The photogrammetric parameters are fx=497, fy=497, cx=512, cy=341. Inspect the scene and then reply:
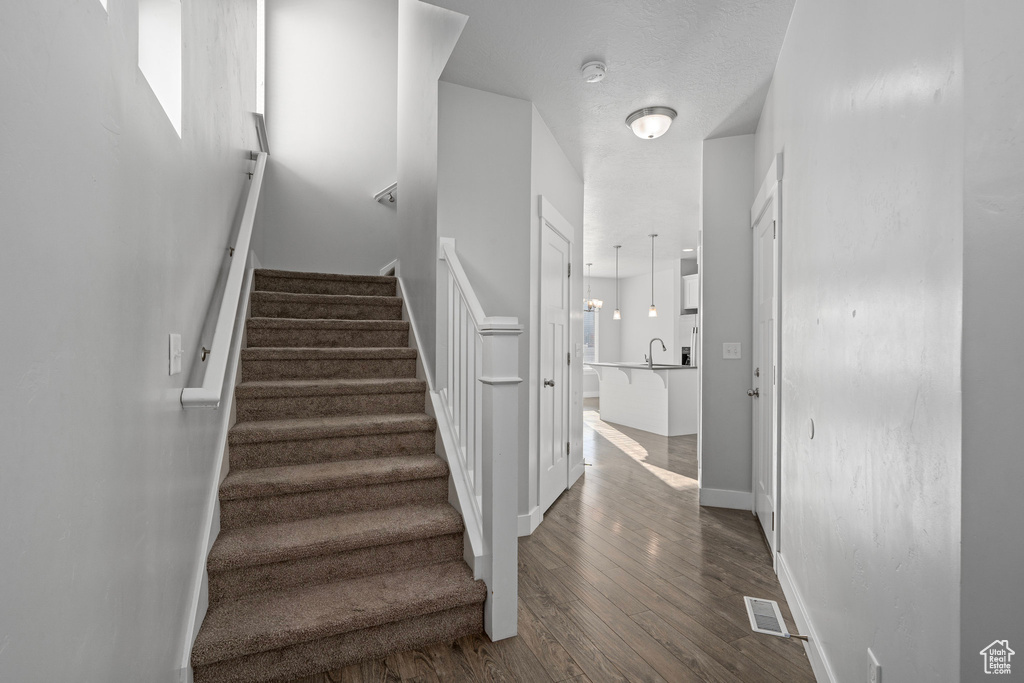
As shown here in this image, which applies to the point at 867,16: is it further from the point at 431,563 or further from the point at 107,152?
the point at 431,563

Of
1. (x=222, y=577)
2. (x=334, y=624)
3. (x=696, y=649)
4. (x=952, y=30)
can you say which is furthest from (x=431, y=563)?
(x=952, y=30)

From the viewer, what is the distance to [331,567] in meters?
2.00

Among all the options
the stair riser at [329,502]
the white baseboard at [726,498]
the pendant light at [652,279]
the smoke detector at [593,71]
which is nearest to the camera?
the stair riser at [329,502]

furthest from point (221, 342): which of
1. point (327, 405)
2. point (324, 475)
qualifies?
point (327, 405)

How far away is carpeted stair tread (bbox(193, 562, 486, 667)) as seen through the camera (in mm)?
1641

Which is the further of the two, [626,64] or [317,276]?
[317,276]

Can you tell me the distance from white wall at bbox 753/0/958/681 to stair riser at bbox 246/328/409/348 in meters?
2.37

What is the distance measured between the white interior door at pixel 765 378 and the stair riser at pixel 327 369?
6.96ft

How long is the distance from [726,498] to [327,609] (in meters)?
2.78

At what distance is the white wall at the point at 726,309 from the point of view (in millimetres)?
3494

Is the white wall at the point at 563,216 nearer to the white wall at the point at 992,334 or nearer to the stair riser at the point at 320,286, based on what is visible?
the stair riser at the point at 320,286

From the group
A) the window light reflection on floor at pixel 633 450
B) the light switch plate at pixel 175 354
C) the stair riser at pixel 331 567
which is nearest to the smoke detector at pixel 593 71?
the light switch plate at pixel 175 354

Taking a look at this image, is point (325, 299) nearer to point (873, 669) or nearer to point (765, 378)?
point (765, 378)

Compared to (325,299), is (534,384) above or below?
below
